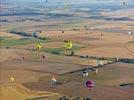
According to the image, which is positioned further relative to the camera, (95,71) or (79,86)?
(95,71)

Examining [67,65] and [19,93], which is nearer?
[19,93]

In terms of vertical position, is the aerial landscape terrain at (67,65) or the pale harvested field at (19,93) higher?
the pale harvested field at (19,93)

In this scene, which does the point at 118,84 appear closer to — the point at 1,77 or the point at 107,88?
the point at 107,88

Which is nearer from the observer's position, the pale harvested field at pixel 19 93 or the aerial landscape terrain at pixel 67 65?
the pale harvested field at pixel 19 93

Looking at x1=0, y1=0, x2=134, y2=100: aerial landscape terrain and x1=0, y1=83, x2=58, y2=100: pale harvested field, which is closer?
x1=0, y1=83, x2=58, y2=100: pale harvested field

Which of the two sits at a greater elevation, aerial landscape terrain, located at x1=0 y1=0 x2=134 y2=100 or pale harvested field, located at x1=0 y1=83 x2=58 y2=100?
pale harvested field, located at x1=0 y1=83 x2=58 y2=100

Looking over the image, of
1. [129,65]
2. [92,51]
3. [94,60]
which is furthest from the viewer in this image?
[92,51]

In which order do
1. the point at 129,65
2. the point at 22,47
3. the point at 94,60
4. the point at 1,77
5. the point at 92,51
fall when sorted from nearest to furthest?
1. the point at 1,77
2. the point at 129,65
3. the point at 94,60
4. the point at 92,51
5. the point at 22,47

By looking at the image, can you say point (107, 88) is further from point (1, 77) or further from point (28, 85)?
point (1, 77)

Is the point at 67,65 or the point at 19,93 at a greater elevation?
the point at 19,93

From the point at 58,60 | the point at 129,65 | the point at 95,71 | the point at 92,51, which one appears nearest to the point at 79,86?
the point at 95,71
